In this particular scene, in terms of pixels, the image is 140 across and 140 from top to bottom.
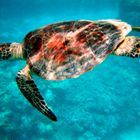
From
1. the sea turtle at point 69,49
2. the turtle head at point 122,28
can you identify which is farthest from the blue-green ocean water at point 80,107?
the turtle head at point 122,28

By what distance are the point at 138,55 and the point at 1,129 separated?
8.31m

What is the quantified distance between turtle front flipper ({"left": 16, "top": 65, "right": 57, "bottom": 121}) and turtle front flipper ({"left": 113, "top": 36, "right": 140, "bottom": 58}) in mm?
1570

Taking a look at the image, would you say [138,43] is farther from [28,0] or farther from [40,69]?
[28,0]

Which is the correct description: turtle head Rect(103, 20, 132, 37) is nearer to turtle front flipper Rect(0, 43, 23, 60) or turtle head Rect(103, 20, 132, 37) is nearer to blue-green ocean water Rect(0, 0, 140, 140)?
turtle front flipper Rect(0, 43, 23, 60)

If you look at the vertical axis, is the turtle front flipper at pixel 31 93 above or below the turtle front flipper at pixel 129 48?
A: below

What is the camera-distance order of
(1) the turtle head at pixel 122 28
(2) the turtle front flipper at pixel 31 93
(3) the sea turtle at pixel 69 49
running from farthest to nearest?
1. (1) the turtle head at pixel 122 28
2. (3) the sea turtle at pixel 69 49
3. (2) the turtle front flipper at pixel 31 93

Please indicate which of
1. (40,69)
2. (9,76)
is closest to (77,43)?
(40,69)

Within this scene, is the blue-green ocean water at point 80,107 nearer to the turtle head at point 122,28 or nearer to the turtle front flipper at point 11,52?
the turtle front flipper at point 11,52

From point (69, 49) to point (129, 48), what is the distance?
103cm

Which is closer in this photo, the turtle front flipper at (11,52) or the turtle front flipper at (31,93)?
the turtle front flipper at (31,93)

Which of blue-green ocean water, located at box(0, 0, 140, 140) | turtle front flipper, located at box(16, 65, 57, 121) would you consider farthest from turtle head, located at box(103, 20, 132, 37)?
blue-green ocean water, located at box(0, 0, 140, 140)

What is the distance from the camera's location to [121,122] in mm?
12875

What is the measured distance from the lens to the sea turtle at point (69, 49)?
11.7 ft

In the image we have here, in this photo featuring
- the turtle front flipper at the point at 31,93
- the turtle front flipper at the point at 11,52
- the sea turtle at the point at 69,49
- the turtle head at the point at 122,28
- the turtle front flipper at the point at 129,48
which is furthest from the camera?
the turtle front flipper at the point at 11,52
